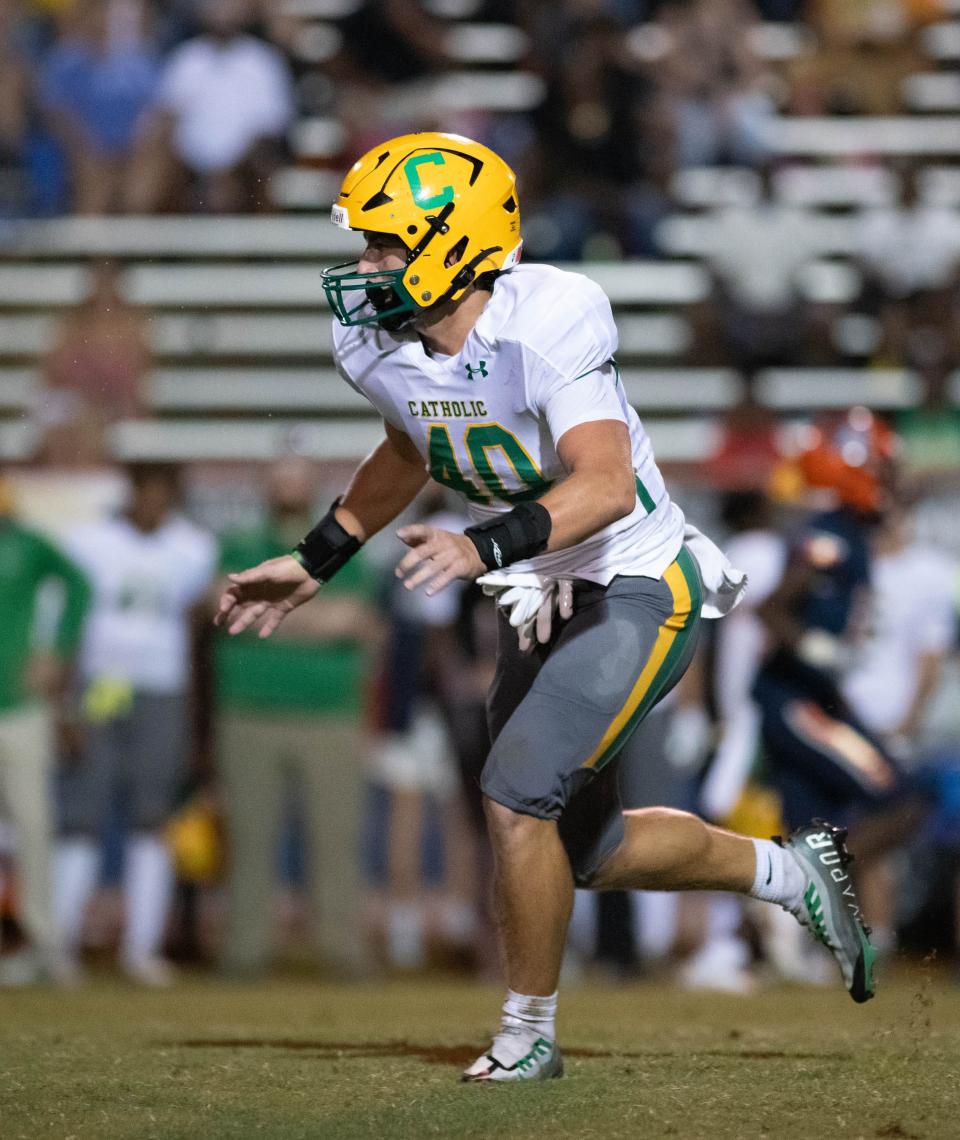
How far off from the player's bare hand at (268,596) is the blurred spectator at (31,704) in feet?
12.2

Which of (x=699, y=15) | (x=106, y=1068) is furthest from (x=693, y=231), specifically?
(x=106, y=1068)

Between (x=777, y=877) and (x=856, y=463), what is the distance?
11.5ft

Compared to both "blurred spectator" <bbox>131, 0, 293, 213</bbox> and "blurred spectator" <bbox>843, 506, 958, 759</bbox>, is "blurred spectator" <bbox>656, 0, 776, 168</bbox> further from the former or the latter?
"blurred spectator" <bbox>843, 506, 958, 759</bbox>

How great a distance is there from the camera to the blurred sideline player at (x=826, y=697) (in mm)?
7820

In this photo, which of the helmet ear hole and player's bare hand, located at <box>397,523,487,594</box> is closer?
player's bare hand, located at <box>397,523,487,594</box>

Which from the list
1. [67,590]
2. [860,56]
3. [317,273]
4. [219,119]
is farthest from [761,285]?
[67,590]

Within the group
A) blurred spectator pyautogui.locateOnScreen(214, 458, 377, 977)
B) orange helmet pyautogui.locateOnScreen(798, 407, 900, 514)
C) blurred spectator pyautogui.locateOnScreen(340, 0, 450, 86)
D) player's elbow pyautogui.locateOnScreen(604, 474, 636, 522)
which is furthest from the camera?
blurred spectator pyautogui.locateOnScreen(340, 0, 450, 86)

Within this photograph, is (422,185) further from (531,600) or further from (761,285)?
(761,285)

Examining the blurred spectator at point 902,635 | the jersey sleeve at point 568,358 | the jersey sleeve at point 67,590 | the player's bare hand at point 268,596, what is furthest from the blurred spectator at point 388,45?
the jersey sleeve at point 568,358

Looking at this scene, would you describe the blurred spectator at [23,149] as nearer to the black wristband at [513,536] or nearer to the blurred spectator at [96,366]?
the blurred spectator at [96,366]

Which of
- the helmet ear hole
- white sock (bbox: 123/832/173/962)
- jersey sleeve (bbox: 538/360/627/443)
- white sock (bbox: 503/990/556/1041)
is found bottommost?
white sock (bbox: 123/832/173/962)

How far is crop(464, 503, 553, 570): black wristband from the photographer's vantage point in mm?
4004

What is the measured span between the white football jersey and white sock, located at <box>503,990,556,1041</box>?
37.2 inches

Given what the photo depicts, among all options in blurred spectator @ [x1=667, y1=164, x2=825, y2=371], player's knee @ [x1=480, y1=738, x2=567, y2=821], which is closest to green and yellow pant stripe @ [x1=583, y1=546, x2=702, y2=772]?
player's knee @ [x1=480, y1=738, x2=567, y2=821]
